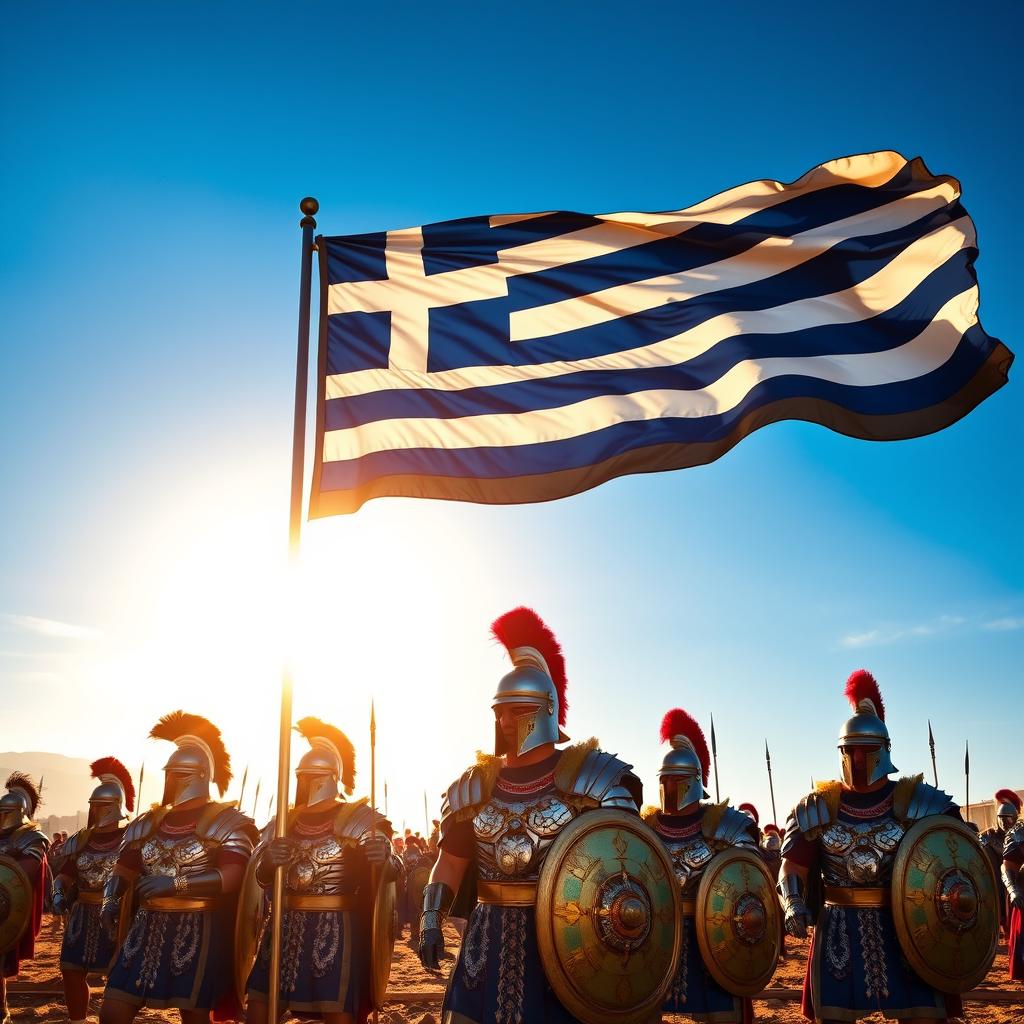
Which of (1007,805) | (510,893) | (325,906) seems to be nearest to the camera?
(510,893)

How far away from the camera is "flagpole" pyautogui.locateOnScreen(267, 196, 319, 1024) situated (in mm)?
3910

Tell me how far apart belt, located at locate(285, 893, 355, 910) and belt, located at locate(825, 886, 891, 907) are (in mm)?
3761

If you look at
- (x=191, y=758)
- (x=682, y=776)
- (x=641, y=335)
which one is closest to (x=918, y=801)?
(x=682, y=776)

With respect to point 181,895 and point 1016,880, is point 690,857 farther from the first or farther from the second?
point 1016,880

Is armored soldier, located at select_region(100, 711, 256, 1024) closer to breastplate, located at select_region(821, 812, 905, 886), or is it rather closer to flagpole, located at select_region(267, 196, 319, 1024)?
flagpole, located at select_region(267, 196, 319, 1024)

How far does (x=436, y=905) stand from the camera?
17.9ft

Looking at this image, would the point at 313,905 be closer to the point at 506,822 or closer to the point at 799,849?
the point at 506,822

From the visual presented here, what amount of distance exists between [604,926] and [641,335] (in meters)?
3.59

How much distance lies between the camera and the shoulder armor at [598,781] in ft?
17.1

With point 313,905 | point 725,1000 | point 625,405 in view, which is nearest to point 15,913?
point 313,905

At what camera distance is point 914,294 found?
6062 mm

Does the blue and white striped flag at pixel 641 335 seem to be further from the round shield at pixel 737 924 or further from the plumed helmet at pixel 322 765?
the round shield at pixel 737 924

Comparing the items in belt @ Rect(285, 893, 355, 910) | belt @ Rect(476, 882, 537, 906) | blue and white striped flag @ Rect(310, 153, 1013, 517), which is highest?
blue and white striped flag @ Rect(310, 153, 1013, 517)

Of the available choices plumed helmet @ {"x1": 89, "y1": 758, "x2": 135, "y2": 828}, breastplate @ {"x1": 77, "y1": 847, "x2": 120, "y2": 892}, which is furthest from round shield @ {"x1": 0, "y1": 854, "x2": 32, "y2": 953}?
plumed helmet @ {"x1": 89, "y1": 758, "x2": 135, "y2": 828}
